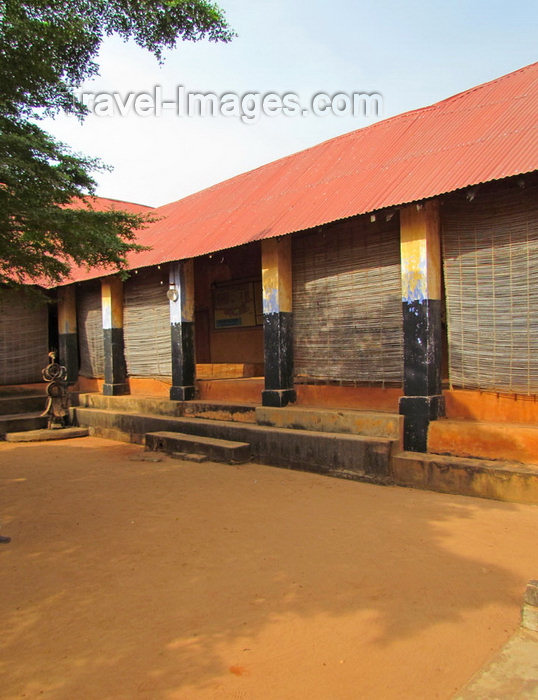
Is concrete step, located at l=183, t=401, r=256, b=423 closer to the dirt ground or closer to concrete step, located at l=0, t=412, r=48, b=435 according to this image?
the dirt ground

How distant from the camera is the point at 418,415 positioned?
6.70m

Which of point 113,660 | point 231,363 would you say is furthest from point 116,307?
point 113,660

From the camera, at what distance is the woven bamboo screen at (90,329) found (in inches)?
522

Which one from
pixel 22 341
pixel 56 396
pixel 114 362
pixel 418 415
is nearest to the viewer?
pixel 418 415

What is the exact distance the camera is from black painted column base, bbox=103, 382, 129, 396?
12445 millimetres

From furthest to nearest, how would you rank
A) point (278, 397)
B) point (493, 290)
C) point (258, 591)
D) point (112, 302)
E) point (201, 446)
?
point (112, 302)
point (201, 446)
point (278, 397)
point (493, 290)
point (258, 591)

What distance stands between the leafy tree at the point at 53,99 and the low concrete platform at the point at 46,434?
5.70 meters

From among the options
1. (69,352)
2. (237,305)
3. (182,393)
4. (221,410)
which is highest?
(237,305)

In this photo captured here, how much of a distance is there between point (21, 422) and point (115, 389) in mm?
2155

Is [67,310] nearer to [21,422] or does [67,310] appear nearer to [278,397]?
[21,422]

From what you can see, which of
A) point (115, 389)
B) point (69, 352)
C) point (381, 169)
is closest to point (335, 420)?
point (381, 169)

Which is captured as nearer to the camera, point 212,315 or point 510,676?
point 510,676

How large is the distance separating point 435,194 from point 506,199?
31.7 inches

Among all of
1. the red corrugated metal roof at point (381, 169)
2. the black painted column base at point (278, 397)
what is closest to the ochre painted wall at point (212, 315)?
the red corrugated metal roof at point (381, 169)
